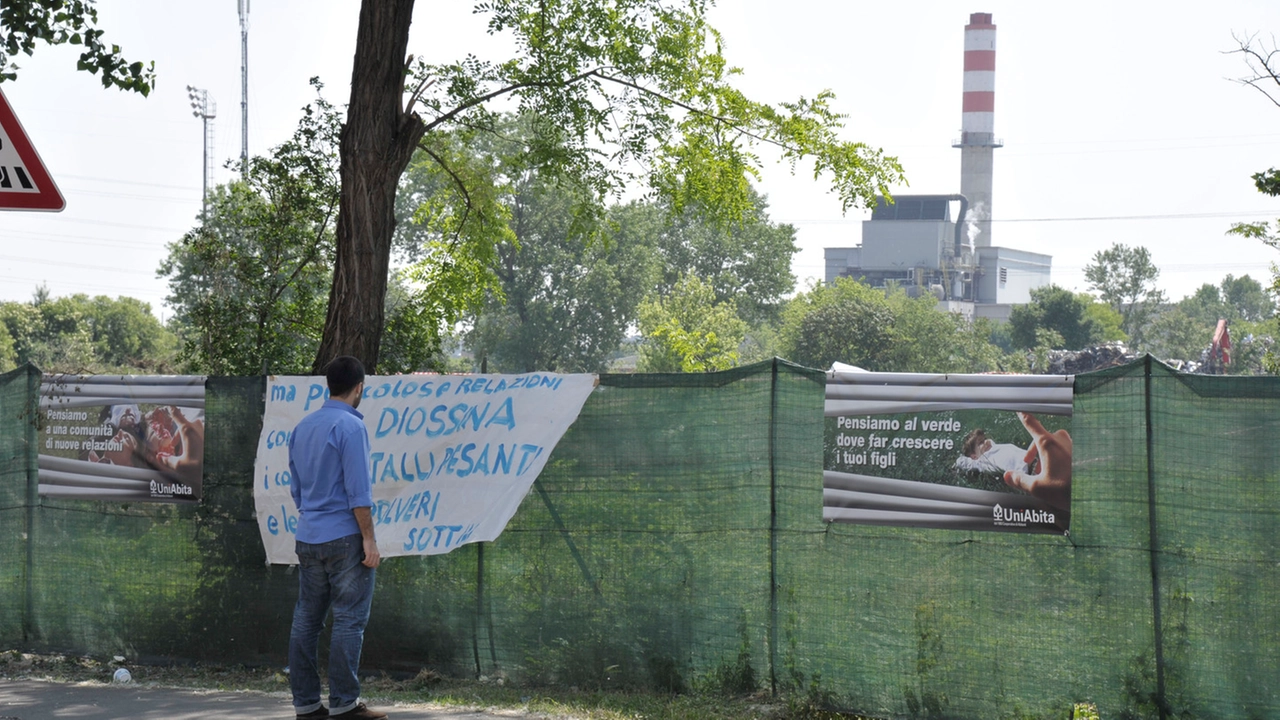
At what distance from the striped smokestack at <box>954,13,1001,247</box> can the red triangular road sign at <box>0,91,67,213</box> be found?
12129 centimetres

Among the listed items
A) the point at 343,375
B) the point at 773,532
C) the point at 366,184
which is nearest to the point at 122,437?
the point at 366,184

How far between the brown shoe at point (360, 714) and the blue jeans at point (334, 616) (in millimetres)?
25

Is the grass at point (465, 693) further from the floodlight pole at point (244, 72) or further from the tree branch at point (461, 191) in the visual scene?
the floodlight pole at point (244, 72)

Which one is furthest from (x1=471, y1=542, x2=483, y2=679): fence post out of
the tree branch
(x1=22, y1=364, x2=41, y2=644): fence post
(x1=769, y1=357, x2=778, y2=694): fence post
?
the tree branch

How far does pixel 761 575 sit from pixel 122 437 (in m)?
4.56

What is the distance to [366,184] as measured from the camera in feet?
26.9

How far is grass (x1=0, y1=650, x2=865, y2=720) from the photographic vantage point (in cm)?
636

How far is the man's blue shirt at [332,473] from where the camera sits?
5.84 meters

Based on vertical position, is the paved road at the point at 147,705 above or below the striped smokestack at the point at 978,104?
below

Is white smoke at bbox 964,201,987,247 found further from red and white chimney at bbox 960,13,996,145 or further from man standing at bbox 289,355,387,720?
man standing at bbox 289,355,387,720

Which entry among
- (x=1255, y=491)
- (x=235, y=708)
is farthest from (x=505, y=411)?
(x=1255, y=491)

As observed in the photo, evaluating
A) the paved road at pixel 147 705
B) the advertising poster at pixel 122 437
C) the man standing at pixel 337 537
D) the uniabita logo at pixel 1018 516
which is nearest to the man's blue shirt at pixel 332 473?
the man standing at pixel 337 537

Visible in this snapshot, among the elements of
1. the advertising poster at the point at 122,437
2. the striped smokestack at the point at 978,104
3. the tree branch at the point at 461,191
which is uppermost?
the striped smokestack at the point at 978,104

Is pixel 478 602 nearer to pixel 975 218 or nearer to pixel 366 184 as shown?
pixel 366 184
